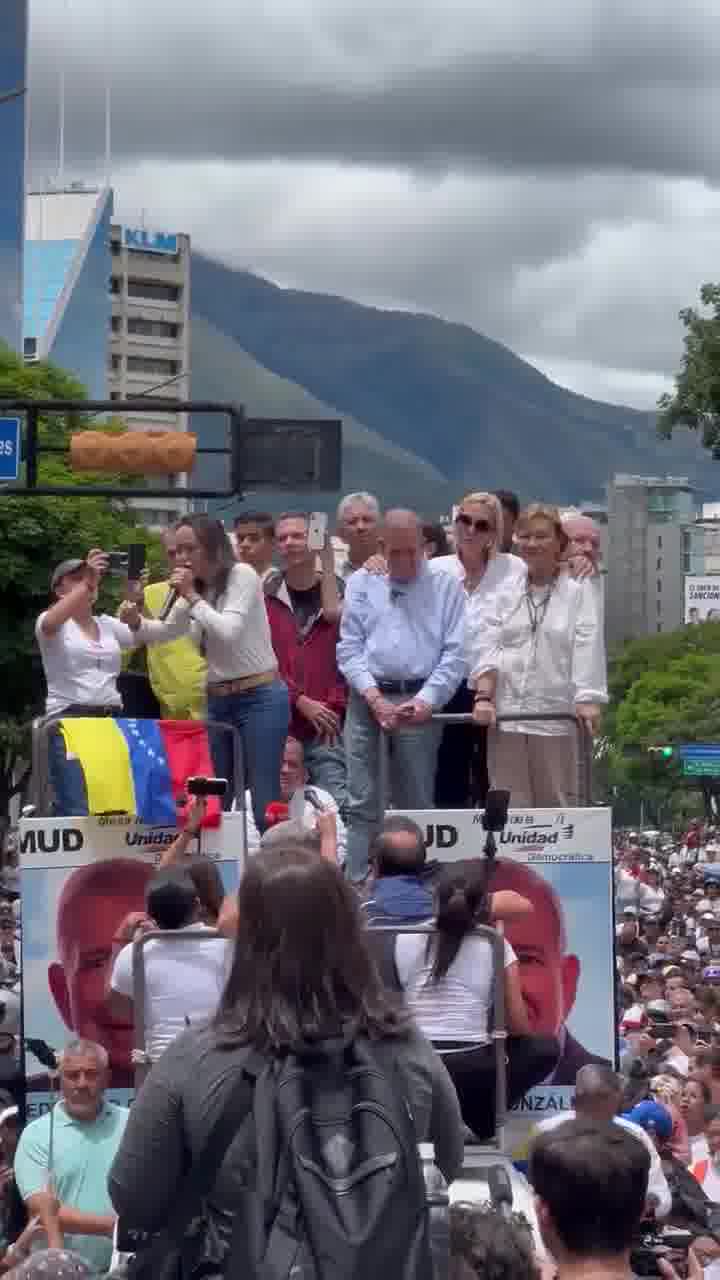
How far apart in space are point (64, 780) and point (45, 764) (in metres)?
0.14

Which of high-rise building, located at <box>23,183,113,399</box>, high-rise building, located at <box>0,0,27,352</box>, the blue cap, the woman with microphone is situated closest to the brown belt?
the woman with microphone

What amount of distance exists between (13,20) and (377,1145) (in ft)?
228

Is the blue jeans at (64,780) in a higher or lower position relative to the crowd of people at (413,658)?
lower

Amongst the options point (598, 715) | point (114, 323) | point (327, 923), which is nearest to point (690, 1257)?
point (598, 715)

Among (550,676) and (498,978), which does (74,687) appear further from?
(498,978)

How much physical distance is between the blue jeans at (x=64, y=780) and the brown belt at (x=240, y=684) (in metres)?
0.91

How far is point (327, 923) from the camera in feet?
14.5

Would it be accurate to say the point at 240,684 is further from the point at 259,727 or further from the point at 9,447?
the point at 9,447

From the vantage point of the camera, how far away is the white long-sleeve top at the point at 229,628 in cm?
980

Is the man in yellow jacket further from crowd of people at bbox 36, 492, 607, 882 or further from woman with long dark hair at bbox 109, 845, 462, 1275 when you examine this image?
woman with long dark hair at bbox 109, 845, 462, 1275

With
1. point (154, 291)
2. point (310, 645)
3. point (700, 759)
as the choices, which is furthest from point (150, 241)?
point (310, 645)

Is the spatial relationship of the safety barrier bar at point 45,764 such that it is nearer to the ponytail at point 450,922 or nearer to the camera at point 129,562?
the camera at point 129,562

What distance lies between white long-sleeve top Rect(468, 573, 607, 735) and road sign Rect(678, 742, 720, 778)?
90.1m

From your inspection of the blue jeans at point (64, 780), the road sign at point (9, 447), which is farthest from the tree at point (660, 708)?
the blue jeans at point (64, 780)
